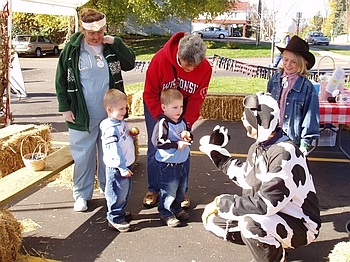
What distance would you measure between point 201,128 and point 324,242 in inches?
171

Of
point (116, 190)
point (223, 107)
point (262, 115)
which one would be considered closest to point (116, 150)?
point (116, 190)

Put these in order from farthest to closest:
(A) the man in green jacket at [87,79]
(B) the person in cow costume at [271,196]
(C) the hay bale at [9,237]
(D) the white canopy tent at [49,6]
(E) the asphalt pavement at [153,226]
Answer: (D) the white canopy tent at [49,6] < (A) the man in green jacket at [87,79] < (E) the asphalt pavement at [153,226] < (C) the hay bale at [9,237] < (B) the person in cow costume at [271,196]

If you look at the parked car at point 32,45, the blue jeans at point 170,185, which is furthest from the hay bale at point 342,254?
the parked car at point 32,45

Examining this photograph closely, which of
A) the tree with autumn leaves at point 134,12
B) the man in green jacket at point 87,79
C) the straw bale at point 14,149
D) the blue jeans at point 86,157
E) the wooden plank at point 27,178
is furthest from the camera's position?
the tree with autumn leaves at point 134,12

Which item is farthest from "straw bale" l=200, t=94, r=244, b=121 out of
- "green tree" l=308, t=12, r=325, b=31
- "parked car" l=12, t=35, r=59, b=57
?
"green tree" l=308, t=12, r=325, b=31

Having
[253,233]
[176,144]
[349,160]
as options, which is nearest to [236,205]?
[253,233]

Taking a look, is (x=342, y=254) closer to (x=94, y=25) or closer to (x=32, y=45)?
(x=94, y=25)

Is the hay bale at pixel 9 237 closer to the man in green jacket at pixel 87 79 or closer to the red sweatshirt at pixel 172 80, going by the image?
the man in green jacket at pixel 87 79

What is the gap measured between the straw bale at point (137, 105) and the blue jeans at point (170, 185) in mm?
4897

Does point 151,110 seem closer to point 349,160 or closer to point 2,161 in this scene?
point 2,161

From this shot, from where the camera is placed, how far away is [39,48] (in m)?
27.2

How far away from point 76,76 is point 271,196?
2171mm

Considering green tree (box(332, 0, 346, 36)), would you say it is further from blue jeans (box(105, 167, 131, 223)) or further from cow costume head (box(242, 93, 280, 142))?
cow costume head (box(242, 93, 280, 142))

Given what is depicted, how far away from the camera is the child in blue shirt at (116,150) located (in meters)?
3.76
